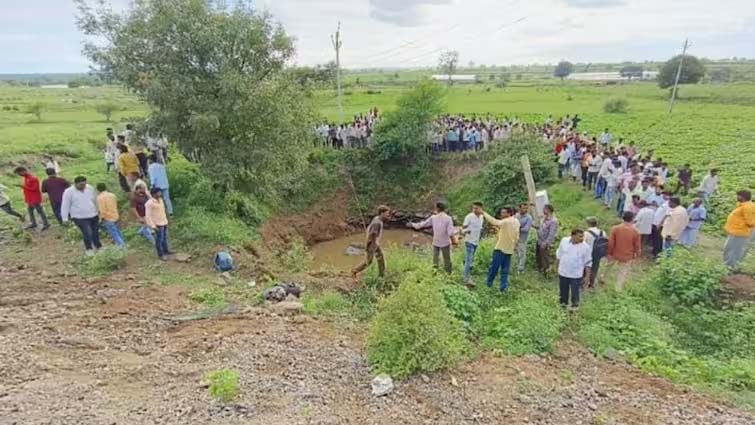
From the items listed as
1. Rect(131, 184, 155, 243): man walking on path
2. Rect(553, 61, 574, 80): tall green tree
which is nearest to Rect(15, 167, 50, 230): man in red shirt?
Rect(131, 184, 155, 243): man walking on path

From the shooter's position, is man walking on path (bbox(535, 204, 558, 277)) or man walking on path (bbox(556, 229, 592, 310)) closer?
man walking on path (bbox(556, 229, 592, 310))

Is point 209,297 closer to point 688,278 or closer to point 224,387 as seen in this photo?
point 224,387

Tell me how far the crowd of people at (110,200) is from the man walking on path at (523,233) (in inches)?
286

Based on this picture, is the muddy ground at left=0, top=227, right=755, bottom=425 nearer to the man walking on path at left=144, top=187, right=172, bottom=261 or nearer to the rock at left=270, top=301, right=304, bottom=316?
the rock at left=270, top=301, right=304, bottom=316

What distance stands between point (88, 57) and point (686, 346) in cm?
1495

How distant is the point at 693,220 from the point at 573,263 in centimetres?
460

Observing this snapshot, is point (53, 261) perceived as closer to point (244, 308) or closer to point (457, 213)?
point (244, 308)

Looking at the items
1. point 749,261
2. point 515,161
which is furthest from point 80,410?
point 515,161

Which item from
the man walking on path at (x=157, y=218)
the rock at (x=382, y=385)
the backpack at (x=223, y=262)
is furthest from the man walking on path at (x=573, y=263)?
the man walking on path at (x=157, y=218)

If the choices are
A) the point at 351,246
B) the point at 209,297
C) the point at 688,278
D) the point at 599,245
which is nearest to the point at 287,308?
the point at 209,297

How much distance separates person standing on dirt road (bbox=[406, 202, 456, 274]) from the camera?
9.80 m

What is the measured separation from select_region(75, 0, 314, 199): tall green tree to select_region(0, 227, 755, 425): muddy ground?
6122 millimetres

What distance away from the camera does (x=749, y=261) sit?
10969 millimetres

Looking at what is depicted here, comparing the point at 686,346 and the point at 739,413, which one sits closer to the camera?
the point at 739,413
